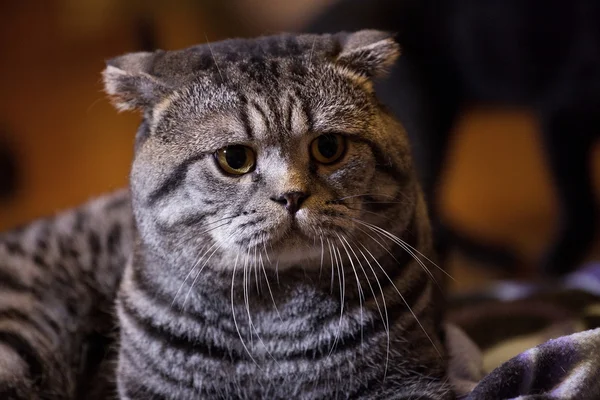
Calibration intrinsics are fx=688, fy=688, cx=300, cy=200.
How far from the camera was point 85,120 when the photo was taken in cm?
268

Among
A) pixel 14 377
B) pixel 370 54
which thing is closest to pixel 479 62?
pixel 370 54

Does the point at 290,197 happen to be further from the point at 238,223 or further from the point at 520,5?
the point at 520,5

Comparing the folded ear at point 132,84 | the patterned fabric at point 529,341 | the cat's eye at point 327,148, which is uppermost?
the folded ear at point 132,84

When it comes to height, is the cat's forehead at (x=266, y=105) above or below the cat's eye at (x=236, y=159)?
above

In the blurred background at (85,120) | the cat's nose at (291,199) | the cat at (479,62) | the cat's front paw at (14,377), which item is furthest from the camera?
the blurred background at (85,120)

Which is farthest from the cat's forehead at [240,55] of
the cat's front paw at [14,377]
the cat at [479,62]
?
the cat at [479,62]

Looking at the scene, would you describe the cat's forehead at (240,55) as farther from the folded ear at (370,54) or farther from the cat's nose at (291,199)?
the cat's nose at (291,199)

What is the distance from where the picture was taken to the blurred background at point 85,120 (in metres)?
2.53

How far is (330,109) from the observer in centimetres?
84

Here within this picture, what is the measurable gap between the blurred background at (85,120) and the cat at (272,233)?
1602mm

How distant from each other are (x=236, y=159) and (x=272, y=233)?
102 mm

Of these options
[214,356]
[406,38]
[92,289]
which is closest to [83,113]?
[406,38]

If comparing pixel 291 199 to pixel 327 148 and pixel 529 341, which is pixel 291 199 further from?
pixel 529 341

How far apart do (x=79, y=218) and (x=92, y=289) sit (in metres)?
0.17
